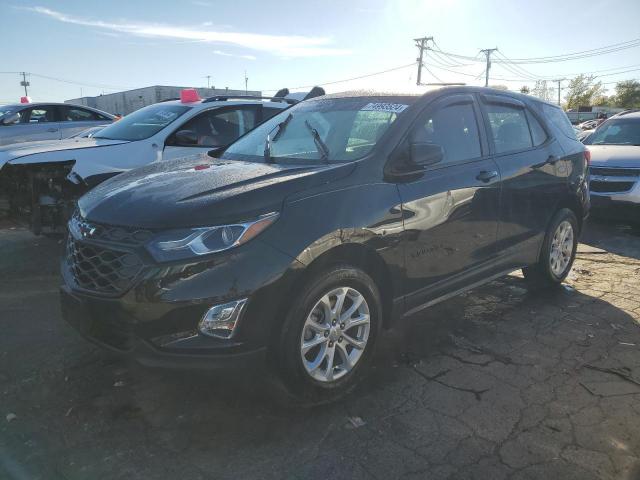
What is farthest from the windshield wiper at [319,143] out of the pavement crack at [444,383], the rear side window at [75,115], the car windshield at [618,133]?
the rear side window at [75,115]

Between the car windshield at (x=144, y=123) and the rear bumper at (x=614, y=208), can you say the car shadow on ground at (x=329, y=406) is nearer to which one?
the car windshield at (x=144, y=123)

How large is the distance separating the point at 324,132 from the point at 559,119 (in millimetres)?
2754

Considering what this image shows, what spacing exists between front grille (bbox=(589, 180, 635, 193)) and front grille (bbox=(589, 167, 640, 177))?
137mm

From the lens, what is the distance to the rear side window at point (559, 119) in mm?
4918

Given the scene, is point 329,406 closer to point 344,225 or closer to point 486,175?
point 344,225

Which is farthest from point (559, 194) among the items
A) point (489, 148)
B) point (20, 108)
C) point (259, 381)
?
point (20, 108)

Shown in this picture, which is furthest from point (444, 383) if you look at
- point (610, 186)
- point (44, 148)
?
point (610, 186)

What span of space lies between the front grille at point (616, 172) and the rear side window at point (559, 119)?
2.87 m

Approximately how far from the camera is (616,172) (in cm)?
759

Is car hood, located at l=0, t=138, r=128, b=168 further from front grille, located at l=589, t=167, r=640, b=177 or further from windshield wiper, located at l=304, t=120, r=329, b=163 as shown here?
front grille, located at l=589, t=167, r=640, b=177

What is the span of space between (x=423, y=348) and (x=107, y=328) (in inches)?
86.2

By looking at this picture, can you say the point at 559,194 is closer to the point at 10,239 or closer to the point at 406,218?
the point at 406,218

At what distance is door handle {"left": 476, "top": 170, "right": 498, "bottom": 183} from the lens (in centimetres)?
381

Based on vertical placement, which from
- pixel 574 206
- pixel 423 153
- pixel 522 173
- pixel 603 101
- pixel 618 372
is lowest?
pixel 618 372
